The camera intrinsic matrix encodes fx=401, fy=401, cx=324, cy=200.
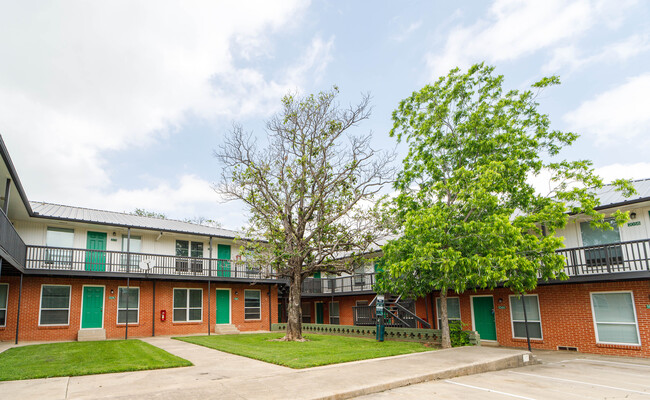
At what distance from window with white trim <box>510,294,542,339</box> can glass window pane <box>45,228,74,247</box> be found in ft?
66.9

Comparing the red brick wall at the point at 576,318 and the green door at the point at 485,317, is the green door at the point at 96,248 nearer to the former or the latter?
the green door at the point at 485,317

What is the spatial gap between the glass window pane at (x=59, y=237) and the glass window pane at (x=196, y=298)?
6307 mm

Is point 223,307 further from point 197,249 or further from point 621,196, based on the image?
point 621,196

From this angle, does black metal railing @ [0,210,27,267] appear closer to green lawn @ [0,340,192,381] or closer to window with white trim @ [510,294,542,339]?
green lawn @ [0,340,192,381]

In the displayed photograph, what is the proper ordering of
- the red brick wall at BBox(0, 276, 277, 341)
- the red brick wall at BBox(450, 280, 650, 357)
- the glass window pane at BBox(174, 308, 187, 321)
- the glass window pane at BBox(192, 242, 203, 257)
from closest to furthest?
the red brick wall at BBox(450, 280, 650, 357) < the red brick wall at BBox(0, 276, 277, 341) < the glass window pane at BBox(174, 308, 187, 321) < the glass window pane at BBox(192, 242, 203, 257)

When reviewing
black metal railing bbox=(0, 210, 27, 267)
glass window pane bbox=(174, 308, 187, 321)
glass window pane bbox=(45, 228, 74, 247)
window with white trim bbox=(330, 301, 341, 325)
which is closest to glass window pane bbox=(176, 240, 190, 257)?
glass window pane bbox=(174, 308, 187, 321)

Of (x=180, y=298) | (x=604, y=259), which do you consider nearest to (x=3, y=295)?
(x=180, y=298)

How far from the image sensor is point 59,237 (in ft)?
63.1

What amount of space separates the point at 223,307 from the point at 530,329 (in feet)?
50.7

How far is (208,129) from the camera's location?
25.4 m

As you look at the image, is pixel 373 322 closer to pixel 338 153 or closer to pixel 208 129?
pixel 338 153

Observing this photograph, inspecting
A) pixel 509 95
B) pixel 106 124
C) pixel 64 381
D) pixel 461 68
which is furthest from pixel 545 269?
pixel 106 124

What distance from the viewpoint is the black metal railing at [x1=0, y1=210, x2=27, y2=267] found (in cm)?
1136

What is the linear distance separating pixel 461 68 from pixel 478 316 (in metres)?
10.7
